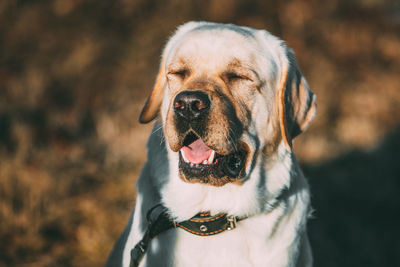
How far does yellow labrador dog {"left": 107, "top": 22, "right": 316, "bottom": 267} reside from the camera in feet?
7.73

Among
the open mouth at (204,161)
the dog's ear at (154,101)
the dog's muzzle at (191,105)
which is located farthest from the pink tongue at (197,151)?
the dog's ear at (154,101)

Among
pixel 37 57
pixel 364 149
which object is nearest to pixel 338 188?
pixel 364 149

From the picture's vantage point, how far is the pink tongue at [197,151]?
8.14 feet

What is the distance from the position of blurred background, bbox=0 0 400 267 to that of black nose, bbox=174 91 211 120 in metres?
2.10

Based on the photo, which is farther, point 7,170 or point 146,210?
point 7,170

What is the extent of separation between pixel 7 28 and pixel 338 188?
623 cm

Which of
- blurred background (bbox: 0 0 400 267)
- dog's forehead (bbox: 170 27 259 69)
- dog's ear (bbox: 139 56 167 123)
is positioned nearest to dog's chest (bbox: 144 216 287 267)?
dog's ear (bbox: 139 56 167 123)

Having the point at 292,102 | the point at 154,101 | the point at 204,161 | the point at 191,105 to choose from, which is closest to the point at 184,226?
the point at 204,161

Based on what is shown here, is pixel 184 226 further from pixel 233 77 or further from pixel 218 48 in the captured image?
pixel 218 48

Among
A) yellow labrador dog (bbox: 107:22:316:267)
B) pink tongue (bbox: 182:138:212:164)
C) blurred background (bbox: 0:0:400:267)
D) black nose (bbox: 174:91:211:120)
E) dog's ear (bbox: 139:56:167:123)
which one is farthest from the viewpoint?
blurred background (bbox: 0:0:400:267)

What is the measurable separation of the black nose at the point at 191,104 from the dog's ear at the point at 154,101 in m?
0.51

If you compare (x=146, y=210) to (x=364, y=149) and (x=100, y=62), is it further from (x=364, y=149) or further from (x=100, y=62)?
(x=100, y=62)

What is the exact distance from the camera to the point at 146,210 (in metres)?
2.56

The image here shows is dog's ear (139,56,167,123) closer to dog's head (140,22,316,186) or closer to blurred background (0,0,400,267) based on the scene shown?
dog's head (140,22,316,186)
